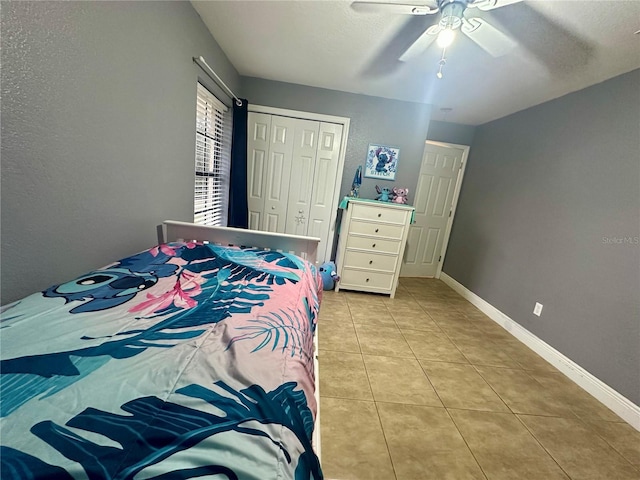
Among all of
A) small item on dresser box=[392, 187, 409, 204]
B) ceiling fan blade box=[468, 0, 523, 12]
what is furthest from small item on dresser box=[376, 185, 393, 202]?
ceiling fan blade box=[468, 0, 523, 12]

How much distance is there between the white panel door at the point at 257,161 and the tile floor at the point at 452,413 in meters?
1.64

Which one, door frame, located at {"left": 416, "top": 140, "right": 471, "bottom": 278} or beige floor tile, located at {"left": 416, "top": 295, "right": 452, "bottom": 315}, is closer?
beige floor tile, located at {"left": 416, "top": 295, "right": 452, "bottom": 315}

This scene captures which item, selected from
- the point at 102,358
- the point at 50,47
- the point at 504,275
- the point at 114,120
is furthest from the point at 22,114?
the point at 504,275

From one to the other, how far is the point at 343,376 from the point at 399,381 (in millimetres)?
390

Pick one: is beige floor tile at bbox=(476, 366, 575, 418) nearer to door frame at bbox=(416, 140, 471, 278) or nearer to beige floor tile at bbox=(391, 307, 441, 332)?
beige floor tile at bbox=(391, 307, 441, 332)

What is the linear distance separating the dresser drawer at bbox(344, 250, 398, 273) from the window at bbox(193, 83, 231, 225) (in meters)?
1.60

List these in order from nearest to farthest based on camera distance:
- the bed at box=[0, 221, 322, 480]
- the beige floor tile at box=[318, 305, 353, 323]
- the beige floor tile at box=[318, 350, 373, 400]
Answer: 1. the bed at box=[0, 221, 322, 480]
2. the beige floor tile at box=[318, 350, 373, 400]
3. the beige floor tile at box=[318, 305, 353, 323]

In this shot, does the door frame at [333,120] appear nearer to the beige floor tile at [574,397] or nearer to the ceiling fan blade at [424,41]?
the ceiling fan blade at [424,41]

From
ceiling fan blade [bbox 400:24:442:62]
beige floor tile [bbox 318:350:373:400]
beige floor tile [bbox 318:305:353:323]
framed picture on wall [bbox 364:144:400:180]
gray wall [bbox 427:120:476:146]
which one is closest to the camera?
ceiling fan blade [bbox 400:24:442:62]

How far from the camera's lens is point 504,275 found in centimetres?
280

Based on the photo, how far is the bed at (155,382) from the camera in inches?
17.4

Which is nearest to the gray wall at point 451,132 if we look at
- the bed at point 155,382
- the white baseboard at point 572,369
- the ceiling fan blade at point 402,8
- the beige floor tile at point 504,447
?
the white baseboard at point 572,369

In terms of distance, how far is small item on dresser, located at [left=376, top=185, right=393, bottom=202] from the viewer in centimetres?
312

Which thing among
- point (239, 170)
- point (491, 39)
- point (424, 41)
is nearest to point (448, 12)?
point (424, 41)
